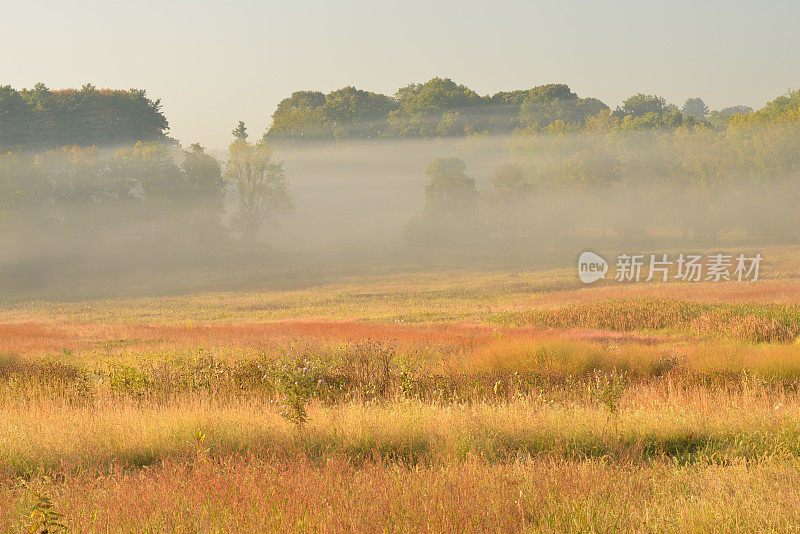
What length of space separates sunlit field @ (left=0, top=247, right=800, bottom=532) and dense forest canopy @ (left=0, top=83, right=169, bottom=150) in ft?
199

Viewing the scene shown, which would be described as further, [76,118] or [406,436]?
[76,118]

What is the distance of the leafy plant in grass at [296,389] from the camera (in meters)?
7.93

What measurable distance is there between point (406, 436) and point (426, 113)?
11250cm

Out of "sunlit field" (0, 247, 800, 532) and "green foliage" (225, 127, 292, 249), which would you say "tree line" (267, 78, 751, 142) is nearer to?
"green foliage" (225, 127, 292, 249)

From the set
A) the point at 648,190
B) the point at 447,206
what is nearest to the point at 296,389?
the point at 447,206

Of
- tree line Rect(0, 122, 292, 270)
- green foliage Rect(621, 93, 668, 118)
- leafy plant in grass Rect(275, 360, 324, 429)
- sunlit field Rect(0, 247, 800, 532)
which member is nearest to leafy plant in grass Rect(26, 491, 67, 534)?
sunlit field Rect(0, 247, 800, 532)

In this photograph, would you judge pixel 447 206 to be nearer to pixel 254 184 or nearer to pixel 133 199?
pixel 254 184

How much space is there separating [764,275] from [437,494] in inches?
1693
